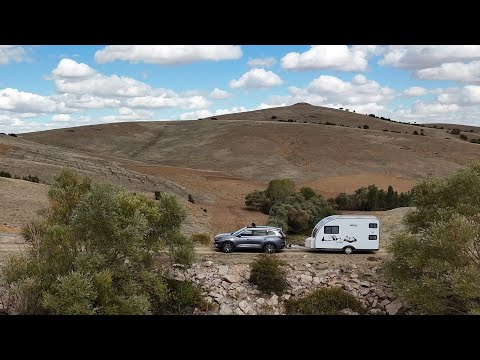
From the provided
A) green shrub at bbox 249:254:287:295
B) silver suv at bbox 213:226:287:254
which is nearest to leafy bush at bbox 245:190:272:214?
silver suv at bbox 213:226:287:254

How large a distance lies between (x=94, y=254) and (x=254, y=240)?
8.14 m

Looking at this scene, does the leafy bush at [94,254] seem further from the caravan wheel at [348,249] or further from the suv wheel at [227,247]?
the caravan wheel at [348,249]

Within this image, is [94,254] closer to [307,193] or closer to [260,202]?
[260,202]

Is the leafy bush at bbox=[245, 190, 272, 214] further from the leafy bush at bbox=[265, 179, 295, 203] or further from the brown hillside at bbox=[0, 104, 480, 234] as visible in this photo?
the brown hillside at bbox=[0, 104, 480, 234]

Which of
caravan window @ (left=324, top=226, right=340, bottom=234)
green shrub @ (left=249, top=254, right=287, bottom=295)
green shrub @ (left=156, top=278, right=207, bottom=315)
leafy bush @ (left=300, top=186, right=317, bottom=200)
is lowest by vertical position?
green shrub @ (left=156, top=278, right=207, bottom=315)

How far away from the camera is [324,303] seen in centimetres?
1759

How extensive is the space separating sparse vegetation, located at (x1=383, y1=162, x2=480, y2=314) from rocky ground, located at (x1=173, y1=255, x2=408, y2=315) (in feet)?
7.02

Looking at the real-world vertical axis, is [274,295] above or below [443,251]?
below

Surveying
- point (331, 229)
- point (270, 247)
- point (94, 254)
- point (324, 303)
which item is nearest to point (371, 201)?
point (331, 229)

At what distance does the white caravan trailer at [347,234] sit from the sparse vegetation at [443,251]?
131 inches

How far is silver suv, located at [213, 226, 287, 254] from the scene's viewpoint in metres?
21.5
